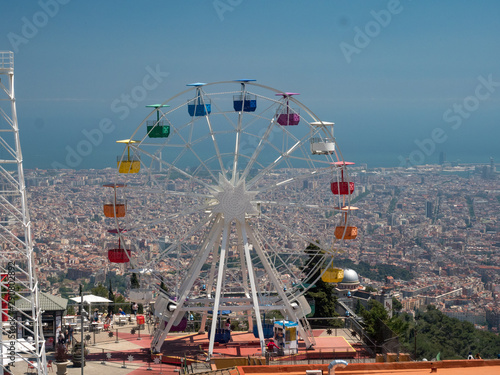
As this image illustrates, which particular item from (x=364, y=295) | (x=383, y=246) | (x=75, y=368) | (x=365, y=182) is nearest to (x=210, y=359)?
(x=75, y=368)

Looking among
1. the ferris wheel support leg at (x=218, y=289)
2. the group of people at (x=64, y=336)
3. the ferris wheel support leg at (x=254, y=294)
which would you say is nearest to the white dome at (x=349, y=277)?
the ferris wheel support leg at (x=254, y=294)

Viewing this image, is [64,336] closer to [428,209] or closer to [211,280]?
[211,280]

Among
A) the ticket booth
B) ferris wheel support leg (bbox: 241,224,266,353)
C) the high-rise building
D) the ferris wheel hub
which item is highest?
the high-rise building

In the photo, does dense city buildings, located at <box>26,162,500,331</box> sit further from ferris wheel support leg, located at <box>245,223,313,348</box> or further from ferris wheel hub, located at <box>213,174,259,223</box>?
ferris wheel hub, located at <box>213,174,259,223</box>

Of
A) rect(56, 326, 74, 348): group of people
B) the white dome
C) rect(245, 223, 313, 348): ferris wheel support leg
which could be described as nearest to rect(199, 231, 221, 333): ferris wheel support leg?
rect(245, 223, 313, 348): ferris wheel support leg

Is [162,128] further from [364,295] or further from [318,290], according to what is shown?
[364,295]

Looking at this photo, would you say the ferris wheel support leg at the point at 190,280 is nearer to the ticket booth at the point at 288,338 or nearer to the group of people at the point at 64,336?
the group of people at the point at 64,336

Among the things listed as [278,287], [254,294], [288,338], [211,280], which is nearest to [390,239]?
[211,280]
